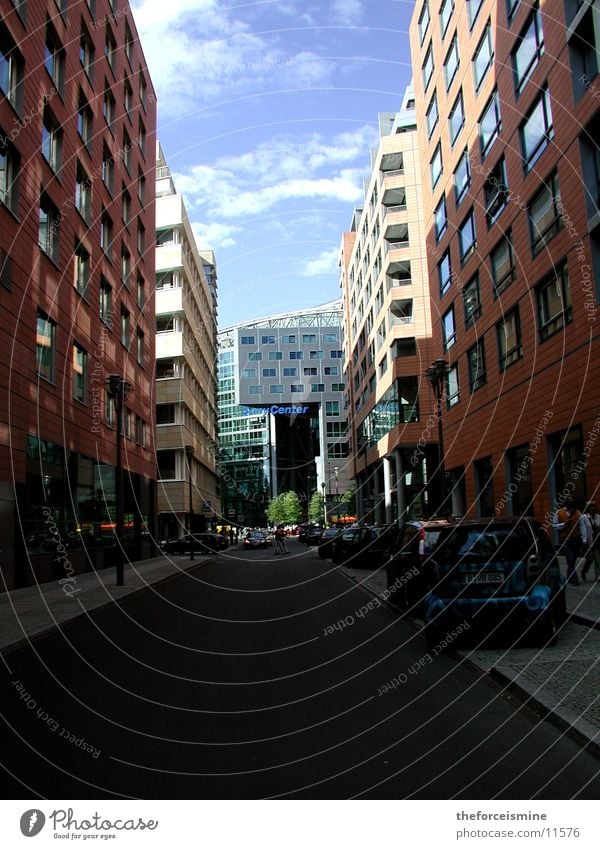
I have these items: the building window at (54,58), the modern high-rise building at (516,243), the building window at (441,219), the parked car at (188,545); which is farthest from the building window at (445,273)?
the parked car at (188,545)

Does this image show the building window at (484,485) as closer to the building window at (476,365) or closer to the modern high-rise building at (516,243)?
the modern high-rise building at (516,243)

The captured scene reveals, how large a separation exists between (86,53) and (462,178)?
1733 cm

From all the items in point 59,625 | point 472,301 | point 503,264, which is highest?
point 503,264

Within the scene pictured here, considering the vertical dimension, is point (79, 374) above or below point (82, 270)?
below

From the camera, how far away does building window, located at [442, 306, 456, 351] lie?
33562 mm

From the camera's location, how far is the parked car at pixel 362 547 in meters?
26.3

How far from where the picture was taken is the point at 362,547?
2767 cm

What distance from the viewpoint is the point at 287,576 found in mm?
23750

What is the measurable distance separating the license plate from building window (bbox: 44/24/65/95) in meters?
23.3

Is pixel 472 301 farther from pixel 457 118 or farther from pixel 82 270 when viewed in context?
pixel 82 270

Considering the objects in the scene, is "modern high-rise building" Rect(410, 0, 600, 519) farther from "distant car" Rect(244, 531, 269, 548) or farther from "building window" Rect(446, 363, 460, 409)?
"distant car" Rect(244, 531, 269, 548)

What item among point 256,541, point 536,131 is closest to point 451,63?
point 536,131

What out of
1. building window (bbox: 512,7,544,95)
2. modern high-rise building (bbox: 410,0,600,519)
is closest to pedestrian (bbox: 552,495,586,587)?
modern high-rise building (bbox: 410,0,600,519)

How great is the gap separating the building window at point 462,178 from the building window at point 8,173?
1851 centimetres
